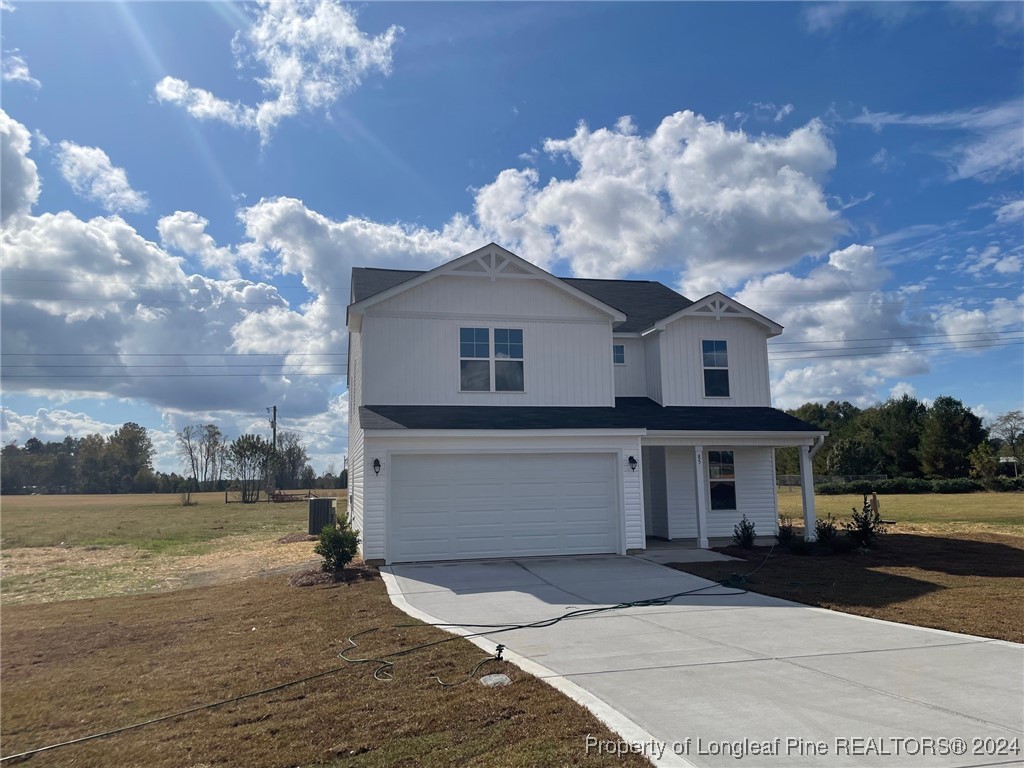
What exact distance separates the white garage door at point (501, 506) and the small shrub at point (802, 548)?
4.02 meters

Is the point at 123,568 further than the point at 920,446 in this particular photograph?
No

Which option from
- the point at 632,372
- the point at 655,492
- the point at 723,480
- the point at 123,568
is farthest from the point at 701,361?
the point at 123,568

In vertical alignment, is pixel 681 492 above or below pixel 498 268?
below

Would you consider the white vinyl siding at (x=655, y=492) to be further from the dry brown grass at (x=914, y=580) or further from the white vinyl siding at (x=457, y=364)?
the white vinyl siding at (x=457, y=364)

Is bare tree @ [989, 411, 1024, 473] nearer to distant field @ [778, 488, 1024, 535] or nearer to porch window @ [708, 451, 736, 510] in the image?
distant field @ [778, 488, 1024, 535]

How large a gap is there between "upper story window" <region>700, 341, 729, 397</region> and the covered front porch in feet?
5.60

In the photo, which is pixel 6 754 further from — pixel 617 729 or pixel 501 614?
pixel 501 614

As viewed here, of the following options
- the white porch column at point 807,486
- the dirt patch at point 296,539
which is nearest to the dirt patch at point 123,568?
the dirt patch at point 296,539

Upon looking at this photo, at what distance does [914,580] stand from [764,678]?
24.3 ft

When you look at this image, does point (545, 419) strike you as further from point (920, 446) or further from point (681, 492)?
point (920, 446)

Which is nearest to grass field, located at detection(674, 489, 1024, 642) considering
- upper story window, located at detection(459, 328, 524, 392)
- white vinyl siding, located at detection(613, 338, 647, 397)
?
white vinyl siding, located at detection(613, 338, 647, 397)

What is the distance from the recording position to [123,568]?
17.5 metres

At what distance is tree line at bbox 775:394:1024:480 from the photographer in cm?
5466

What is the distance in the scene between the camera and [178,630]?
31.3ft
